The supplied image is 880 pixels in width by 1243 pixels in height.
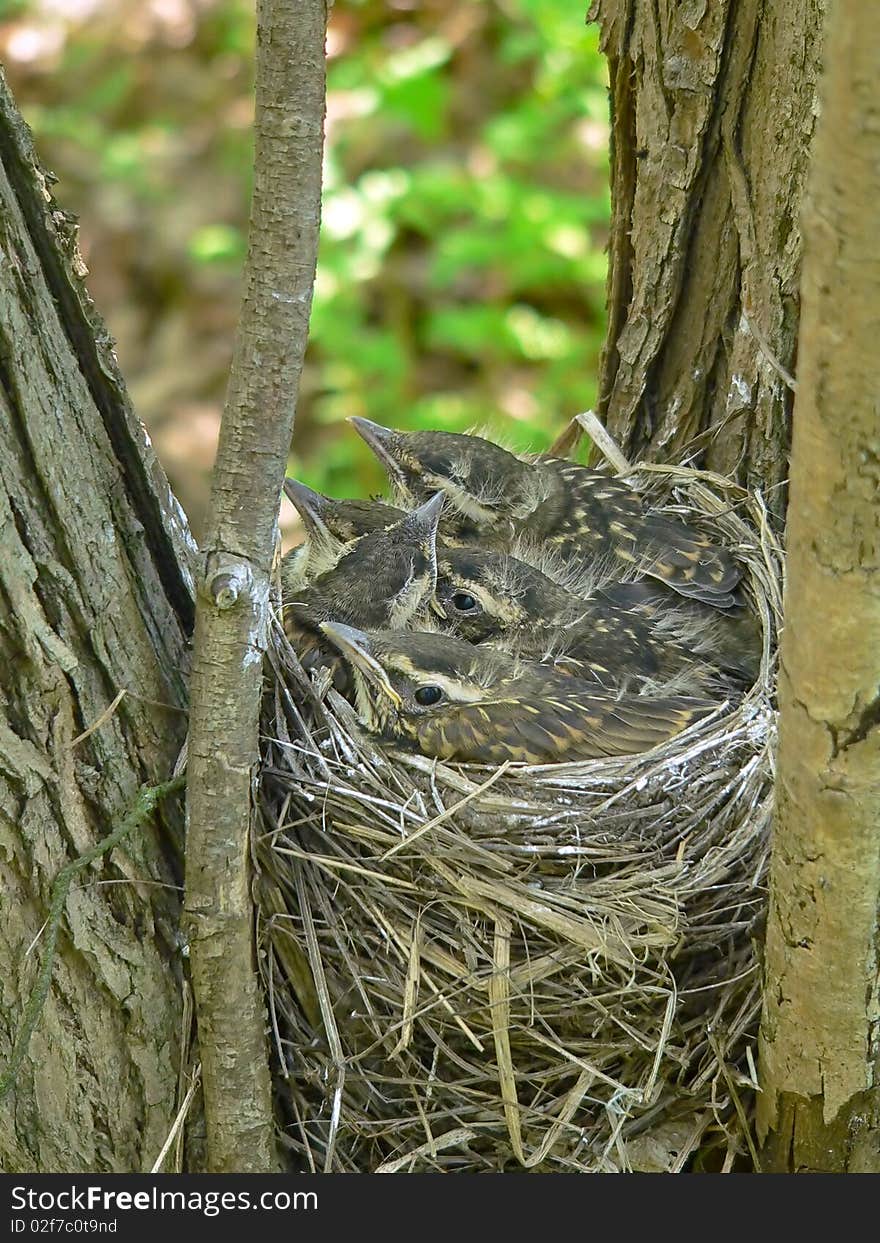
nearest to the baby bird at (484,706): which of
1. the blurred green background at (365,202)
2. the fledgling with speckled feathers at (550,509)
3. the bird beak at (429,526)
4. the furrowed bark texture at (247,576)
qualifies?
the bird beak at (429,526)

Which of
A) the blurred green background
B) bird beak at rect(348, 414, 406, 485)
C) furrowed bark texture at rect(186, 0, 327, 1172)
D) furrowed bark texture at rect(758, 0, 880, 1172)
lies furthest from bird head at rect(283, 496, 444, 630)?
the blurred green background

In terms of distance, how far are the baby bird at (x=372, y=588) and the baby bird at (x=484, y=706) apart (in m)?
0.11

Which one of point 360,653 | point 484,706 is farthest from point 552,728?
point 360,653

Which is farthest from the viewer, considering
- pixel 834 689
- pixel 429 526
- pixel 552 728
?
pixel 429 526

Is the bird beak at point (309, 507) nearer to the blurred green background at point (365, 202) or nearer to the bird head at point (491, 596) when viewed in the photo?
the bird head at point (491, 596)

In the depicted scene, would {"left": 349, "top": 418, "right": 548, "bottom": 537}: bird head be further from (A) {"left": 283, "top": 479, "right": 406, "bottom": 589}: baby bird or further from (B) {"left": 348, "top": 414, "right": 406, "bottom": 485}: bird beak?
(A) {"left": 283, "top": 479, "right": 406, "bottom": 589}: baby bird

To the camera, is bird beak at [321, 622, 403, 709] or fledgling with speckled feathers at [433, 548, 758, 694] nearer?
bird beak at [321, 622, 403, 709]

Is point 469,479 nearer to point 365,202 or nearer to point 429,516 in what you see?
point 429,516

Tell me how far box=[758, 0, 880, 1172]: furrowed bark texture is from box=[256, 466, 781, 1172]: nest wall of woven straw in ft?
0.67

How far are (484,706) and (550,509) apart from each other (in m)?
0.79

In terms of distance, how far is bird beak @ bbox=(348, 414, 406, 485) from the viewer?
3473 millimetres

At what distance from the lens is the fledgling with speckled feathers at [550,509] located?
9.77ft

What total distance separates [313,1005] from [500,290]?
4871 mm

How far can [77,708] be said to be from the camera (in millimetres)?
1962
